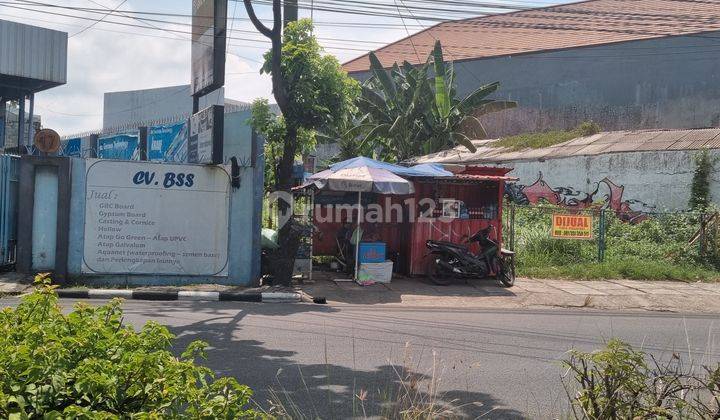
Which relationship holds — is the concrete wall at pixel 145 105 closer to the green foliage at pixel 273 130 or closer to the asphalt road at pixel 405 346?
the green foliage at pixel 273 130

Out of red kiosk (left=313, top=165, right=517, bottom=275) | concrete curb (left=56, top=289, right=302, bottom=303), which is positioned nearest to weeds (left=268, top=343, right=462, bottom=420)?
concrete curb (left=56, top=289, right=302, bottom=303)

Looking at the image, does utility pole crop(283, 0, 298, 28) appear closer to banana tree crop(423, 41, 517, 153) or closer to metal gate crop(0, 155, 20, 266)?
metal gate crop(0, 155, 20, 266)

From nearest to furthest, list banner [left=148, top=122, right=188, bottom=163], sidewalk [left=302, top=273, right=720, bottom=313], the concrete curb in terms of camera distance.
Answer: the concrete curb → sidewalk [left=302, top=273, right=720, bottom=313] → banner [left=148, top=122, right=188, bottom=163]

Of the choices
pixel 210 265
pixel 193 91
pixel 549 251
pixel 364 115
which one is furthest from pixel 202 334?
pixel 364 115

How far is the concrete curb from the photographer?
408 inches

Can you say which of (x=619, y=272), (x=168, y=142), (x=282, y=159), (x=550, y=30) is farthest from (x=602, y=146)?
(x=168, y=142)

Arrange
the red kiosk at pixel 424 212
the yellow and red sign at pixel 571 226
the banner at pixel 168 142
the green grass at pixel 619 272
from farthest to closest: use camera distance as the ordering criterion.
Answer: the yellow and red sign at pixel 571 226, the banner at pixel 168 142, the green grass at pixel 619 272, the red kiosk at pixel 424 212

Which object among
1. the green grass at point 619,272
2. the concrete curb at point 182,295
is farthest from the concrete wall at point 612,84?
the concrete curb at point 182,295

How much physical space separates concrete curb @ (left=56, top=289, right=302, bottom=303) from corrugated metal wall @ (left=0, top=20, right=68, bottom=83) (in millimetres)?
13915

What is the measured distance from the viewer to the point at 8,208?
11625 mm

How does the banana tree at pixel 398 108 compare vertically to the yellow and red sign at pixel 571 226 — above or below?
above

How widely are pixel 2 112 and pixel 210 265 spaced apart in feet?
60.3

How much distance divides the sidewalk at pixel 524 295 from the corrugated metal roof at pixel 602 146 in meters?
8.28

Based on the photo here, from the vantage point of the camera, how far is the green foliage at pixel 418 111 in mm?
22656
